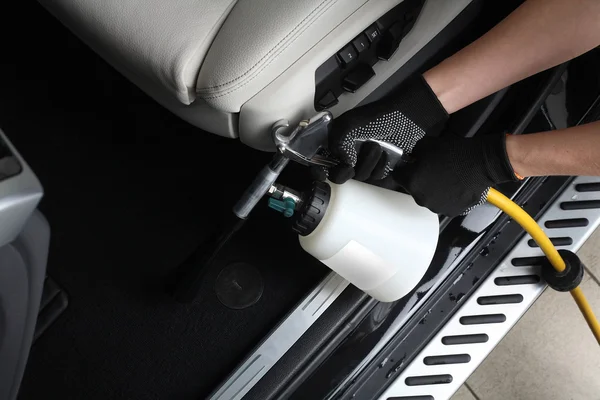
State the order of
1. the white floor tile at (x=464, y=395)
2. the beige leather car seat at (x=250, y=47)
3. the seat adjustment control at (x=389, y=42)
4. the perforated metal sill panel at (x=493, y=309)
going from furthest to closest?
1. the white floor tile at (x=464, y=395)
2. the perforated metal sill panel at (x=493, y=309)
3. the seat adjustment control at (x=389, y=42)
4. the beige leather car seat at (x=250, y=47)

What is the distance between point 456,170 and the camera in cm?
82

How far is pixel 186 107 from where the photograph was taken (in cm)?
91

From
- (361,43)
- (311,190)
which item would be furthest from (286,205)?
(361,43)

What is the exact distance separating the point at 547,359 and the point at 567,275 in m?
0.35

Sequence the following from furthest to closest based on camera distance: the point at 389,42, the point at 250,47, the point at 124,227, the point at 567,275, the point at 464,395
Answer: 1. the point at 464,395
2. the point at 124,227
3. the point at 567,275
4. the point at 389,42
5. the point at 250,47

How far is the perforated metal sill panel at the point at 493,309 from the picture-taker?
1000 millimetres

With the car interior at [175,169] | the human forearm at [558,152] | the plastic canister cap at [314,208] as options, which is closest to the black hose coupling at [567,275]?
the car interior at [175,169]

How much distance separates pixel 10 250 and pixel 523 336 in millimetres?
1098

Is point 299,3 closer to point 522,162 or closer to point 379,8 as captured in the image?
point 379,8

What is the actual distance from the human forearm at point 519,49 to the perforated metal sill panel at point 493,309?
327mm

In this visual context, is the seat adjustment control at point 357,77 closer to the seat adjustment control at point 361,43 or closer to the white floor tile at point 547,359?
the seat adjustment control at point 361,43

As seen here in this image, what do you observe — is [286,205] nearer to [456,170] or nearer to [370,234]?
[370,234]

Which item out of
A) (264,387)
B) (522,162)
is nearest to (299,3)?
(522,162)

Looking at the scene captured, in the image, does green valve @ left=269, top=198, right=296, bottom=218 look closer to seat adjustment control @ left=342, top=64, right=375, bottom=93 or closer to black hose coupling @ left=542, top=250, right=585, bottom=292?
seat adjustment control @ left=342, top=64, right=375, bottom=93
